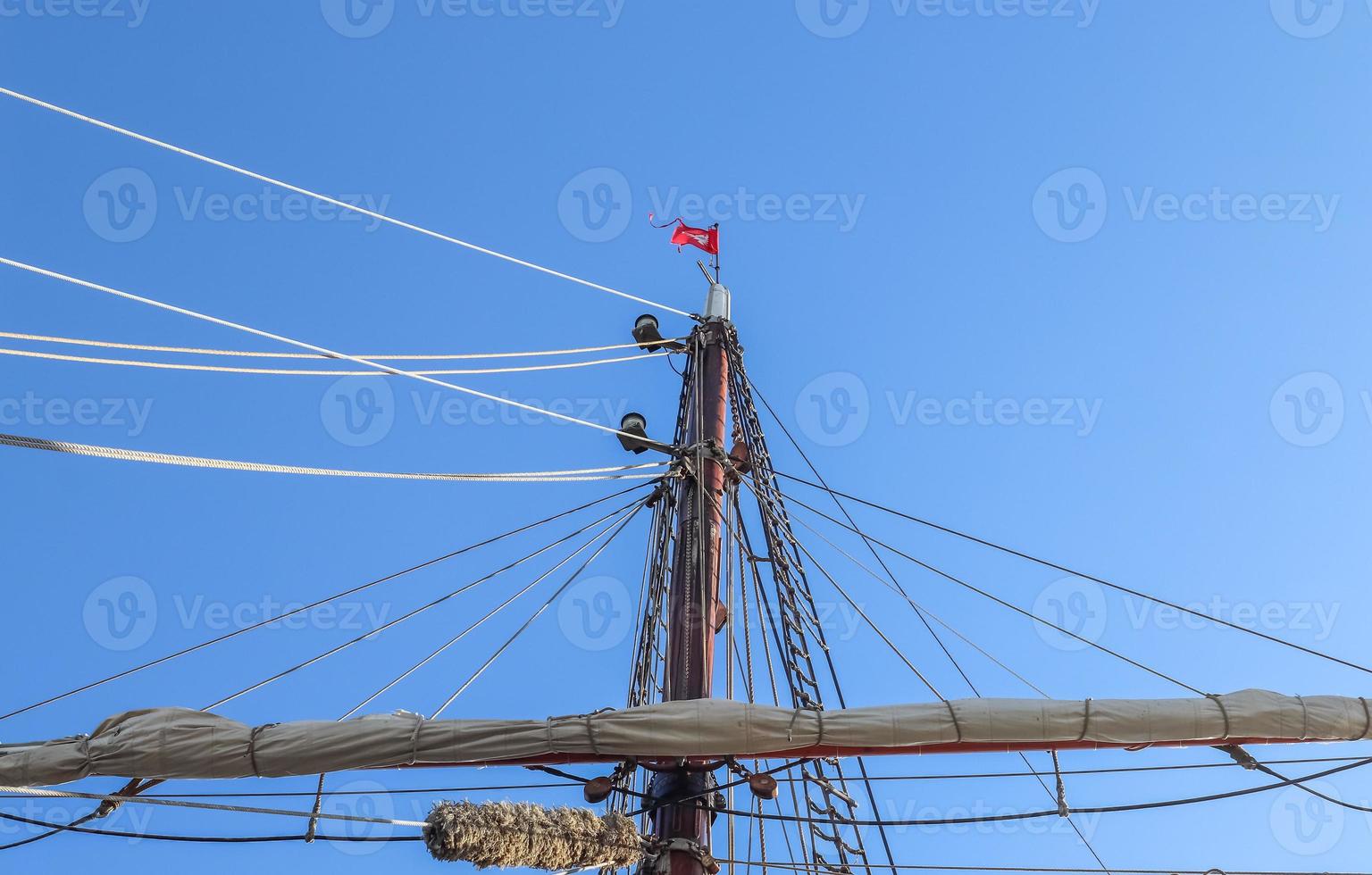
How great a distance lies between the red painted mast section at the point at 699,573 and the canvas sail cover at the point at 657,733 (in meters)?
1.17

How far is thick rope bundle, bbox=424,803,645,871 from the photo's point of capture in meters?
8.29

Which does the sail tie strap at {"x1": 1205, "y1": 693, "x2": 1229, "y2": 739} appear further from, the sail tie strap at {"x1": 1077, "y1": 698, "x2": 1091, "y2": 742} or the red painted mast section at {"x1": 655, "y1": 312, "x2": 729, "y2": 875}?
the red painted mast section at {"x1": 655, "y1": 312, "x2": 729, "y2": 875}

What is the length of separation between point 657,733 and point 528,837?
1.17m

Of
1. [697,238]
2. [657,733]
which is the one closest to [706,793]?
[657,733]

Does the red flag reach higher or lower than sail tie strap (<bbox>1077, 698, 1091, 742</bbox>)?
higher

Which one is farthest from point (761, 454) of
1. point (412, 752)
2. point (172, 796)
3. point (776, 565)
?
point (172, 796)

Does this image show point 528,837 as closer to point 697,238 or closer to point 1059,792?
point 1059,792

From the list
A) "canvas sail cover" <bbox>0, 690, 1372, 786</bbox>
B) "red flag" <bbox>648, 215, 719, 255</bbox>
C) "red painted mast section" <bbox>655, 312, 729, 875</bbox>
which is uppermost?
"red flag" <bbox>648, 215, 719, 255</bbox>

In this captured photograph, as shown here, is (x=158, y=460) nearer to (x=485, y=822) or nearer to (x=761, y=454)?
(x=485, y=822)

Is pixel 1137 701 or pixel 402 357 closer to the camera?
pixel 1137 701

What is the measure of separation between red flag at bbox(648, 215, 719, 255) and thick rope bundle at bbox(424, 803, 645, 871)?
857 centimetres

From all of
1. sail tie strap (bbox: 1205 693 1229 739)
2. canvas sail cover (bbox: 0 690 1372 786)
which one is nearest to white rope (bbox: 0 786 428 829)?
canvas sail cover (bbox: 0 690 1372 786)

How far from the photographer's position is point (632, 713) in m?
9.29

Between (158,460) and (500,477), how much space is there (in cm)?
321
